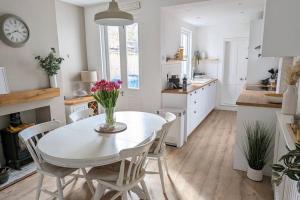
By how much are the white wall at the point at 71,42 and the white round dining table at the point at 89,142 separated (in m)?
1.97

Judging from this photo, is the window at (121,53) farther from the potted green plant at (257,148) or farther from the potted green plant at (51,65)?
the potted green plant at (257,148)

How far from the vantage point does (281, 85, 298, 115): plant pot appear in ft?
7.00

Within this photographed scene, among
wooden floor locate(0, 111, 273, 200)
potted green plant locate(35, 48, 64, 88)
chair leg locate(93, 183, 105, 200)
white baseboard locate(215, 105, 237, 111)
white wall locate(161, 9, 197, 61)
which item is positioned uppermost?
white wall locate(161, 9, 197, 61)

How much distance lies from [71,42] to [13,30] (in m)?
1.40

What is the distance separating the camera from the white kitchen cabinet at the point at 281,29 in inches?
63.4

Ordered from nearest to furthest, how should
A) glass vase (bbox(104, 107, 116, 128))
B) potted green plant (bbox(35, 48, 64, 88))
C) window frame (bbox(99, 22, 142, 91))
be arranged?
glass vase (bbox(104, 107, 116, 128)) < potted green plant (bbox(35, 48, 64, 88)) < window frame (bbox(99, 22, 142, 91))

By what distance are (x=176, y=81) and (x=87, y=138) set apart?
2.42 m

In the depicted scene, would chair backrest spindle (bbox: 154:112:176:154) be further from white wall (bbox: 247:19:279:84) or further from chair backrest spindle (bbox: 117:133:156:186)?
white wall (bbox: 247:19:279:84)

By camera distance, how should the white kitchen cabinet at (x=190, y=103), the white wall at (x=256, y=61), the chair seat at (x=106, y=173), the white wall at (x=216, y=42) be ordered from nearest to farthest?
the chair seat at (x=106, y=173) → the white kitchen cabinet at (x=190, y=103) → the white wall at (x=256, y=61) → the white wall at (x=216, y=42)

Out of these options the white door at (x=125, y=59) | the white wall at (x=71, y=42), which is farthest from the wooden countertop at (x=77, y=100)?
the white door at (x=125, y=59)

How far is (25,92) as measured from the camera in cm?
285

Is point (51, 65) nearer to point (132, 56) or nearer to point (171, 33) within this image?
point (132, 56)

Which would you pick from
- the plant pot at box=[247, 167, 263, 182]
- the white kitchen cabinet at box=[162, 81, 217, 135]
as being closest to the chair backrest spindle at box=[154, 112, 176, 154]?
the plant pot at box=[247, 167, 263, 182]

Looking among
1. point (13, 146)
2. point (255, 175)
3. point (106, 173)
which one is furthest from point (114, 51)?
point (255, 175)
